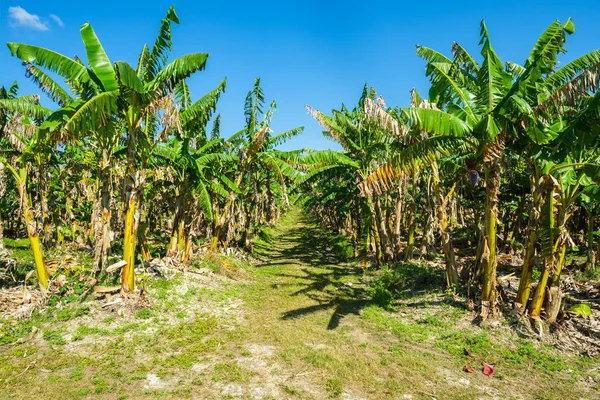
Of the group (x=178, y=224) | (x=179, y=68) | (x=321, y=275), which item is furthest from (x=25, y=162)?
(x=321, y=275)

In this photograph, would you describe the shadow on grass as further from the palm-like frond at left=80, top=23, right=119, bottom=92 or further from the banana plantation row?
the palm-like frond at left=80, top=23, right=119, bottom=92

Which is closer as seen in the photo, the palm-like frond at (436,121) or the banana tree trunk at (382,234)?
the palm-like frond at (436,121)

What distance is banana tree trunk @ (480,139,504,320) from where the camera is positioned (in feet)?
23.5

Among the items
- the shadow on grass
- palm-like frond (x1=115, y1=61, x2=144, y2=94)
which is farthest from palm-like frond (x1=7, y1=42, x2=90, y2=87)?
the shadow on grass

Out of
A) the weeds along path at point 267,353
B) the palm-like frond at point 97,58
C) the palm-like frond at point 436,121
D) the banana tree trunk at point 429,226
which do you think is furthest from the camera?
the banana tree trunk at point 429,226

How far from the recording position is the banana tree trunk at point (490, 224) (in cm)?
718

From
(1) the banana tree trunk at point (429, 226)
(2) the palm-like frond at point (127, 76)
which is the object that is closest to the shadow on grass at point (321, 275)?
(1) the banana tree trunk at point (429, 226)

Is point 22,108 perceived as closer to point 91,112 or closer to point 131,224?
point 91,112

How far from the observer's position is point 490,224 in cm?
802

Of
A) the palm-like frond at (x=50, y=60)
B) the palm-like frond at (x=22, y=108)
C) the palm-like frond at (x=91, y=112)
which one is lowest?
the palm-like frond at (x=91, y=112)

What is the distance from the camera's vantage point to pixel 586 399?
18.0 ft

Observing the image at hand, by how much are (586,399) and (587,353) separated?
5.91 feet

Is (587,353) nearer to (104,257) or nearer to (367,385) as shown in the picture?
(367,385)

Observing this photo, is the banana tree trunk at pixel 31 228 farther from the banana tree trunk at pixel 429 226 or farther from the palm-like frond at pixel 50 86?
the banana tree trunk at pixel 429 226
